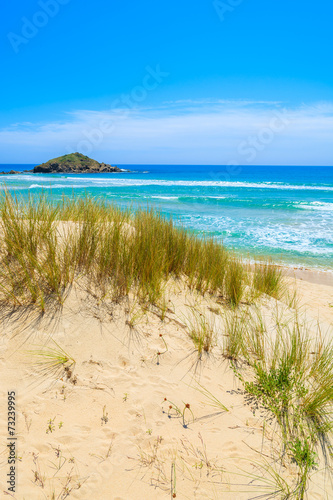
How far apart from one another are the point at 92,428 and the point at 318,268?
9279 millimetres

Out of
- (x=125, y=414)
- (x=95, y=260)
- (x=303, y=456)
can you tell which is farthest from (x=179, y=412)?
(x=95, y=260)

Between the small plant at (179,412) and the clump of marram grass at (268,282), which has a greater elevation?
the clump of marram grass at (268,282)

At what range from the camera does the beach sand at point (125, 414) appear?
7.25 ft

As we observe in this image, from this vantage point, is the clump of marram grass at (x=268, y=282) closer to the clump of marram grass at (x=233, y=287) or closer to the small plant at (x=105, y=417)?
the clump of marram grass at (x=233, y=287)

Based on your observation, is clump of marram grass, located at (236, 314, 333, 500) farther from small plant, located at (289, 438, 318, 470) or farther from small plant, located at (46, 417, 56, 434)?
small plant, located at (46, 417, 56, 434)

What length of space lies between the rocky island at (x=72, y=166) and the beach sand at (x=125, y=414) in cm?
6633

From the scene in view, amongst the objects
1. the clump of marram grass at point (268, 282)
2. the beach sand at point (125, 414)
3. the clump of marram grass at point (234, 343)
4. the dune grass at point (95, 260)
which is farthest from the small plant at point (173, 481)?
the clump of marram grass at point (268, 282)

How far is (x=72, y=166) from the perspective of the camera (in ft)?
217

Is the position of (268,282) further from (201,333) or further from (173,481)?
(173,481)

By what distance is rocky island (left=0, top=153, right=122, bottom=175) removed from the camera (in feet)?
210

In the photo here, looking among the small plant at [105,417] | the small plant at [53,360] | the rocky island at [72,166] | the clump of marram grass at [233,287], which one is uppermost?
the rocky island at [72,166]

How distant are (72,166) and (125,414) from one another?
69.9 meters

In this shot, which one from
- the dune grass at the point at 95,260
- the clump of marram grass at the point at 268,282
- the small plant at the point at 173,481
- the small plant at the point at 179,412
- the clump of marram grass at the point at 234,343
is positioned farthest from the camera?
the clump of marram grass at the point at 268,282

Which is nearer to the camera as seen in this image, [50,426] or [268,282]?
[50,426]
